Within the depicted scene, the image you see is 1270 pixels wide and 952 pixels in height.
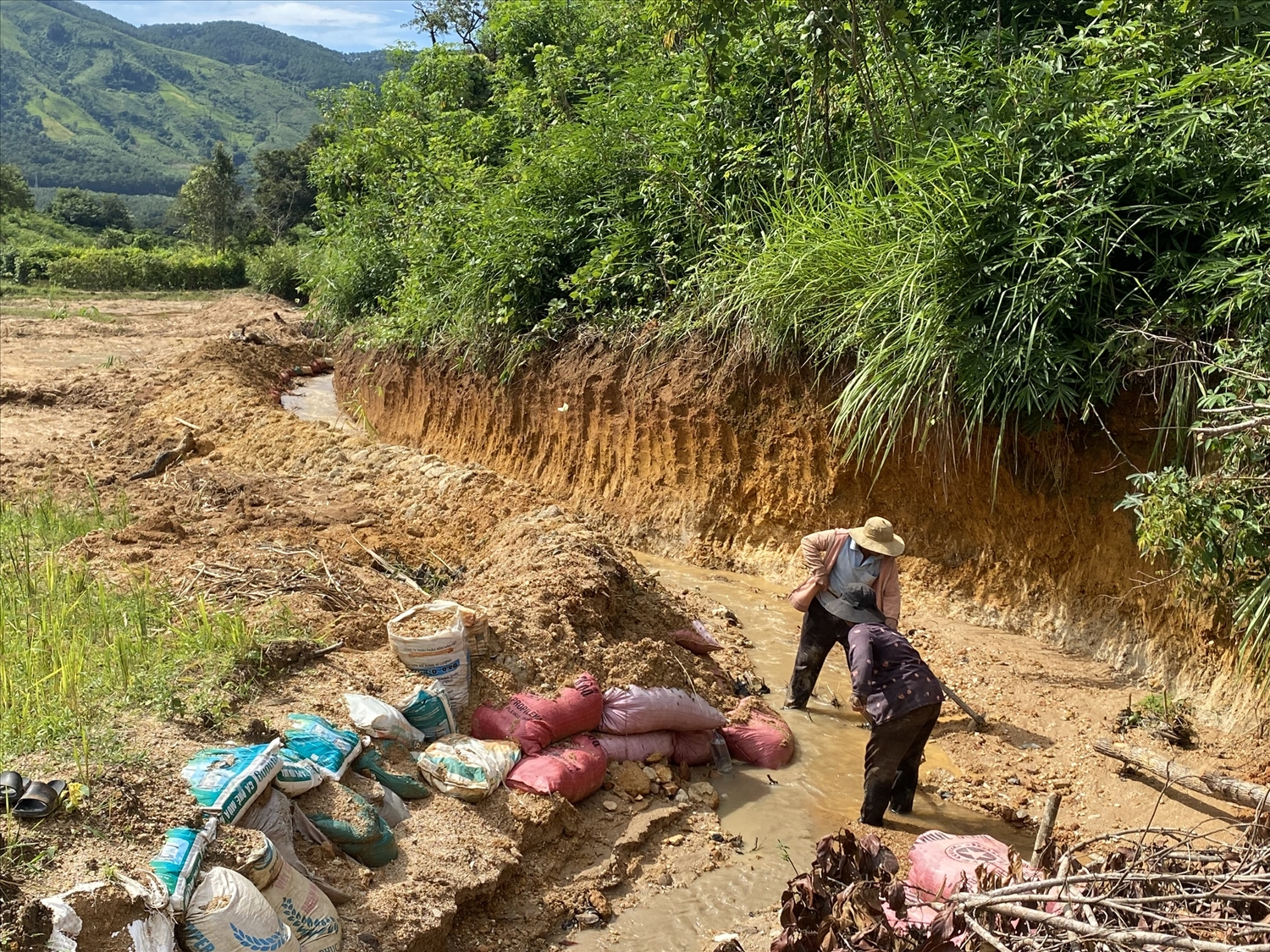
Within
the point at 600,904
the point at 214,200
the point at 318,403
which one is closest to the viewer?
the point at 600,904

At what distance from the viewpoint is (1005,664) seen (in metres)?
6.18

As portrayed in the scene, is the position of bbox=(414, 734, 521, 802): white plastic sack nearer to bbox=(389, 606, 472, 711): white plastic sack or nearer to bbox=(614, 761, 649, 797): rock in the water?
bbox=(389, 606, 472, 711): white plastic sack

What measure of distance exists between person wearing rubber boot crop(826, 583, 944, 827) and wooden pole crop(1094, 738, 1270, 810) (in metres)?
1.08

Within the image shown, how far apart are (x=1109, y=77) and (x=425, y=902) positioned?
6504 mm

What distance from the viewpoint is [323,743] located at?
4012mm

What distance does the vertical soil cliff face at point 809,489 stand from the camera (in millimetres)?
6137

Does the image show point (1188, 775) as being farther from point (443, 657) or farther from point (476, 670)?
point (443, 657)

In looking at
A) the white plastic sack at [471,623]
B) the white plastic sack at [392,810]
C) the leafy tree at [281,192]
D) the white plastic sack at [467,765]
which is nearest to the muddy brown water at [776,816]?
the white plastic sack at [467,765]

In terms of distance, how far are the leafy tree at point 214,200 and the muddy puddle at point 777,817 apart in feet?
146

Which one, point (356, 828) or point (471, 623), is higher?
point (471, 623)

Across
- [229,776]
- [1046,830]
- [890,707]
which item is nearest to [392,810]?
[229,776]

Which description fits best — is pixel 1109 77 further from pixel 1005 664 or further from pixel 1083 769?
pixel 1083 769

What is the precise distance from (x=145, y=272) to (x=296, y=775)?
35020 millimetres

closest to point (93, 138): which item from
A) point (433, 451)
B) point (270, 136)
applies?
point (270, 136)
